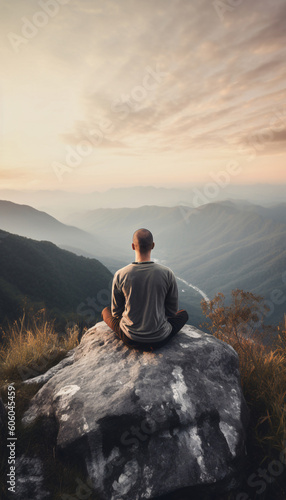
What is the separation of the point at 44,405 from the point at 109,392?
1053mm

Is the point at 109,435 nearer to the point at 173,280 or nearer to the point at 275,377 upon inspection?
the point at 173,280

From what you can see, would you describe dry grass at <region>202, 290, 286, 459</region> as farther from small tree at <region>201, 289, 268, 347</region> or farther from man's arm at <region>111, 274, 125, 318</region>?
man's arm at <region>111, 274, 125, 318</region>

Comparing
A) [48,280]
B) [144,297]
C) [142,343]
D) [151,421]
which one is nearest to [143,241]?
[144,297]

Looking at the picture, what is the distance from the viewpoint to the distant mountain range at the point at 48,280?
57.9 meters

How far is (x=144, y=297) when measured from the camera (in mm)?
3738

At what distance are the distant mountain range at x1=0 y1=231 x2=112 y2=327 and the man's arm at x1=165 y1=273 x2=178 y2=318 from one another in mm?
49269

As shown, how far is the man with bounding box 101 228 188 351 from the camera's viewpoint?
371cm

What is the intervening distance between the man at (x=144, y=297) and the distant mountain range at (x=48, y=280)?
162 feet

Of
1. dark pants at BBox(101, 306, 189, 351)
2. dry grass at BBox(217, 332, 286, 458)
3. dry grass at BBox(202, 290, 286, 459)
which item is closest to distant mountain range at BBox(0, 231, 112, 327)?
dry grass at BBox(202, 290, 286, 459)

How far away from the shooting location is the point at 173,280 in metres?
4.10

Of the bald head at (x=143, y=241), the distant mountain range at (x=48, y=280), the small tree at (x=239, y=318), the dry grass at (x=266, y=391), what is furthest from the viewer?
the distant mountain range at (x=48, y=280)

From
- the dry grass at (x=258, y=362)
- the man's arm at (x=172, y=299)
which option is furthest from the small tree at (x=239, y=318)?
the man's arm at (x=172, y=299)

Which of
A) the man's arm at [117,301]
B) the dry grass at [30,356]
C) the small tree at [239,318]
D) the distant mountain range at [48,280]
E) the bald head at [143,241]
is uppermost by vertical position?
the bald head at [143,241]

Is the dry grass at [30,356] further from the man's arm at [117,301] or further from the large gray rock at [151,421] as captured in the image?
the man's arm at [117,301]
